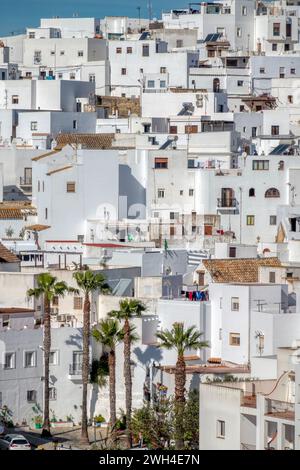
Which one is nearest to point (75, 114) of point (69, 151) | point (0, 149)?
point (0, 149)

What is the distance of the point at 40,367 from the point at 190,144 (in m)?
22.5

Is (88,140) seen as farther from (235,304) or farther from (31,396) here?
(235,304)

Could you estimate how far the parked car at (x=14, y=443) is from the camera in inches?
1581

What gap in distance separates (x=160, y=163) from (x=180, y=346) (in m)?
21.8

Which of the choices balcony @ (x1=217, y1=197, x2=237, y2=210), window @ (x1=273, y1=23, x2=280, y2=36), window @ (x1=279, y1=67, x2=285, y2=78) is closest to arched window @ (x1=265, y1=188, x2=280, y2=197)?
balcony @ (x1=217, y1=197, x2=237, y2=210)

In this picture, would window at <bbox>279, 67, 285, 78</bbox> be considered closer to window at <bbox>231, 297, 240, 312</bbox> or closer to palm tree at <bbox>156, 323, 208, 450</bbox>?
palm tree at <bbox>156, 323, 208, 450</bbox>

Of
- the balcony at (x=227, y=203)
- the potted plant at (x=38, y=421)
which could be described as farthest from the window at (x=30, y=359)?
the balcony at (x=227, y=203)

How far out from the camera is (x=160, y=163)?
62.9m

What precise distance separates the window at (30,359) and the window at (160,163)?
18.1m

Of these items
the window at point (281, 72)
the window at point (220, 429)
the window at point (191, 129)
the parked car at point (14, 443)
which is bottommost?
the parked car at point (14, 443)

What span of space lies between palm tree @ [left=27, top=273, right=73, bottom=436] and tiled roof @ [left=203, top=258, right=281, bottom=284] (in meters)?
4.02

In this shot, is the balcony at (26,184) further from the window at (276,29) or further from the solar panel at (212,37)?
the window at (276,29)

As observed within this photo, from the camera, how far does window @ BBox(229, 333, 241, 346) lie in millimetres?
44656

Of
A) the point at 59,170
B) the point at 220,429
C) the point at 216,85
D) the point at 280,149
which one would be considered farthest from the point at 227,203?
the point at 220,429
